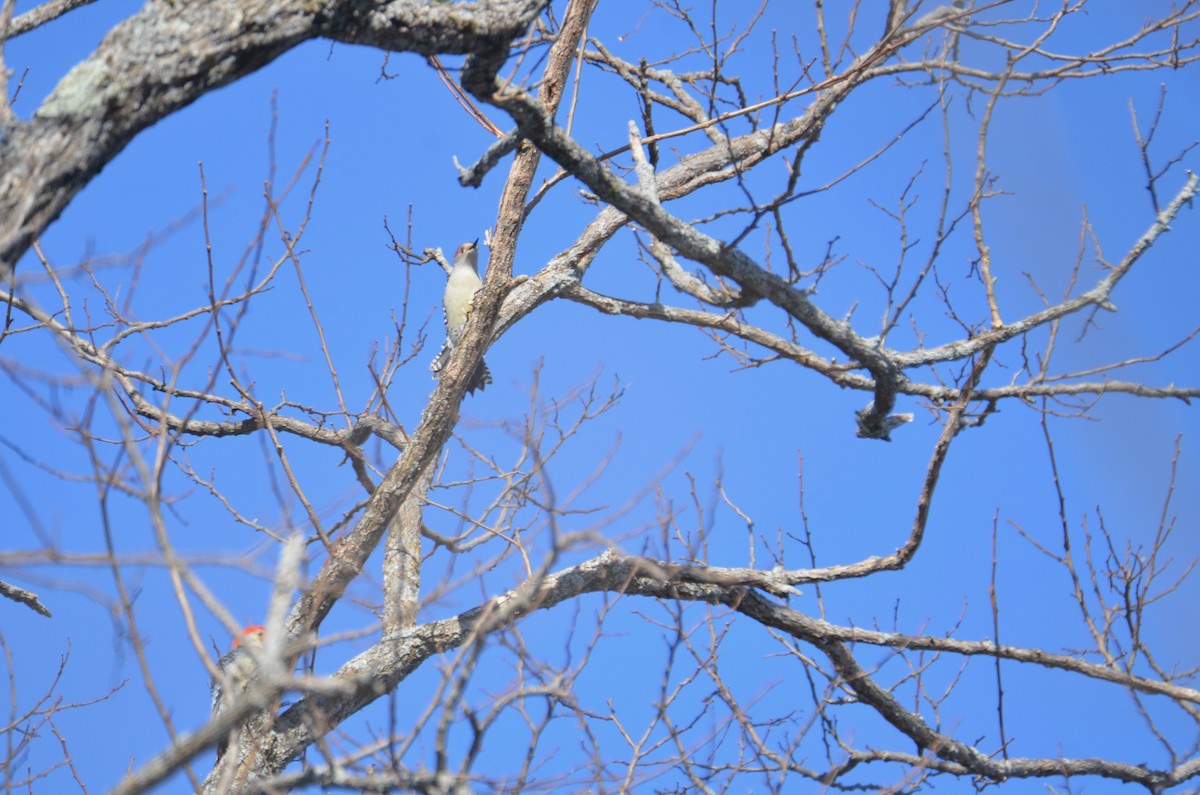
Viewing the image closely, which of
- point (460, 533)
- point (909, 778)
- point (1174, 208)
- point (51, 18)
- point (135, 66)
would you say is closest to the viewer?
point (135, 66)

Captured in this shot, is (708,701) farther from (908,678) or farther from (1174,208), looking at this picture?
(1174,208)

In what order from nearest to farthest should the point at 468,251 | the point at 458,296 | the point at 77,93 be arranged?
1. the point at 77,93
2. the point at 458,296
3. the point at 468,251

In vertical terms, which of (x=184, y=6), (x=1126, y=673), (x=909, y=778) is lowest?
(x=909, y=778)

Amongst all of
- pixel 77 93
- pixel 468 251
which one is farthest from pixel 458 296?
pixel 77 93

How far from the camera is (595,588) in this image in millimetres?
3719

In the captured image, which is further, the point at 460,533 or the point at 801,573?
the point at 460,533

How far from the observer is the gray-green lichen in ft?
5.73

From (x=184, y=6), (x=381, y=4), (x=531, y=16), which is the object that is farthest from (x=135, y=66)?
(x=531, y=16)

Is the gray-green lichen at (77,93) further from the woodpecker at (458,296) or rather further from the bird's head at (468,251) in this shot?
the bird's head at (468,251)

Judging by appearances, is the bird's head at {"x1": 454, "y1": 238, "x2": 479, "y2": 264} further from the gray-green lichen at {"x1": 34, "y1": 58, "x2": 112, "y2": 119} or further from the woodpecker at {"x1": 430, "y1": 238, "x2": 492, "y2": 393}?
the gray-green lichen at {"x1": 34, "y1": 58, "x2": 112, "y2": 119}

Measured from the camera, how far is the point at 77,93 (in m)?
1.75

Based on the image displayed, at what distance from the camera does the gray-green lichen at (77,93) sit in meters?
1.75

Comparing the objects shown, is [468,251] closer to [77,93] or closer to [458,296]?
[458,296]

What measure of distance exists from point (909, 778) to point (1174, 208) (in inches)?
80.2
